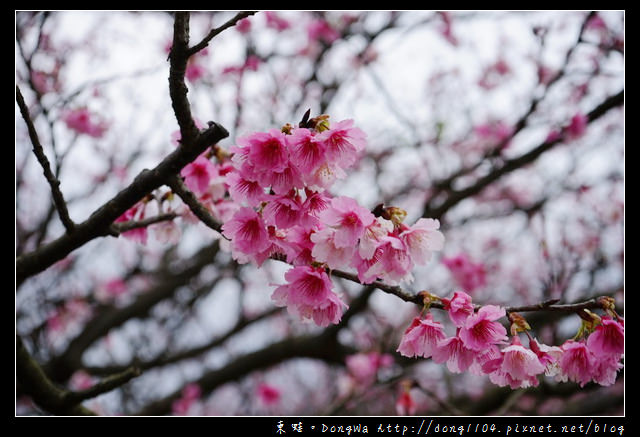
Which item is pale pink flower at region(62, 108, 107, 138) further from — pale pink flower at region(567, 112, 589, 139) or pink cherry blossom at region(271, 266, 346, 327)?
→ pale pink flower at region(567, 112, 589, 139)

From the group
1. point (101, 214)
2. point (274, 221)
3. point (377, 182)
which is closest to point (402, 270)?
point (274, 221)

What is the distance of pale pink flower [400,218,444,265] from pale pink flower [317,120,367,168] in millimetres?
246

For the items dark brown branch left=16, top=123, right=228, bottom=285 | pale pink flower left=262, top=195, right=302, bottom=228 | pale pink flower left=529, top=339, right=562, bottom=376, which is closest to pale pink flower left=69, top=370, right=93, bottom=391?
dark brown branch left=16, top=123, right=228, bottom=285

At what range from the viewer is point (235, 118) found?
4.63m

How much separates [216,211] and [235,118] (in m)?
2.82

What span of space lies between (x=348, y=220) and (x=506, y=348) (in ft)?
1.88

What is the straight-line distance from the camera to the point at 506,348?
1.43 metres

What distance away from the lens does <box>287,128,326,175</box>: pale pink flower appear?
1.33m

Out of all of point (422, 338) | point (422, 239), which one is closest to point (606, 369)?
point (422, 338)

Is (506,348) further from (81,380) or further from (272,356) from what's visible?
(81,380)

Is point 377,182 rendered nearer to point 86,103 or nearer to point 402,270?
point 86,103

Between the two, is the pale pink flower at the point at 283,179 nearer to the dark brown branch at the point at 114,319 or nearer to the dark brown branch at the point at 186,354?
the dark brown branch at the point at 114,319

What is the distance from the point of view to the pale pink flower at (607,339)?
1.38 m
